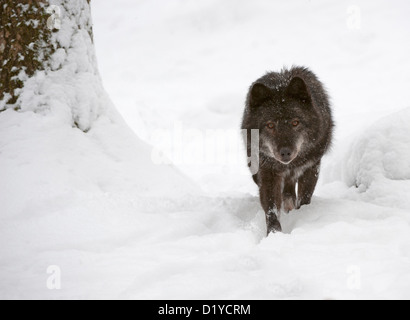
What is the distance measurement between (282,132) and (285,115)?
0.19m

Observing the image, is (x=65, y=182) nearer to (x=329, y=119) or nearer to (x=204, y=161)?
(x=329, y=119)

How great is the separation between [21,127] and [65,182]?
0.87m

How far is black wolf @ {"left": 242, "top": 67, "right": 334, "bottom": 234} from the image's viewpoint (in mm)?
3924

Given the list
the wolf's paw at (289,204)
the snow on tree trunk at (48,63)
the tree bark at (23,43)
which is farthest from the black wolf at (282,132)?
the tree bark at (23,43)

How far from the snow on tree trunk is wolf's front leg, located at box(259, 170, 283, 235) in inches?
85.2

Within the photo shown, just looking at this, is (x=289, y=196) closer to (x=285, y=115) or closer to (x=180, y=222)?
(x=285, y=115)

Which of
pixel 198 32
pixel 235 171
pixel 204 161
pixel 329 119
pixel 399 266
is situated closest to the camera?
pixel 399 266

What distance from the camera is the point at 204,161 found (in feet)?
31.9

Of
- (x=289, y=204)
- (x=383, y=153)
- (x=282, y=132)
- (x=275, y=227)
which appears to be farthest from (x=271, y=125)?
(x=383, y=153)

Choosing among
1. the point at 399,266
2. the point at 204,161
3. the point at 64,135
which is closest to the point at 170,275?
the point at 399,266

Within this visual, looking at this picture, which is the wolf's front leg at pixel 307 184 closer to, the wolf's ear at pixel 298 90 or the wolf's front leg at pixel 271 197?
the wolf's front leg at pixel 271 197

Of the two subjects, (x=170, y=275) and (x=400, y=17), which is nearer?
(x=170, y=275)

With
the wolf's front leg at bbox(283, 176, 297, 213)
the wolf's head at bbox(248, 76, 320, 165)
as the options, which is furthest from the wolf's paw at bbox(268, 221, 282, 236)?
the wolf's front leg at bbox(283, 176, 297, 213)

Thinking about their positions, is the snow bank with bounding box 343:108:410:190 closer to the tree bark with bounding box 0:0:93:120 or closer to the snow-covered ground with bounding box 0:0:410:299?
the snow-covered ground with bounding box 0:0:410:299
